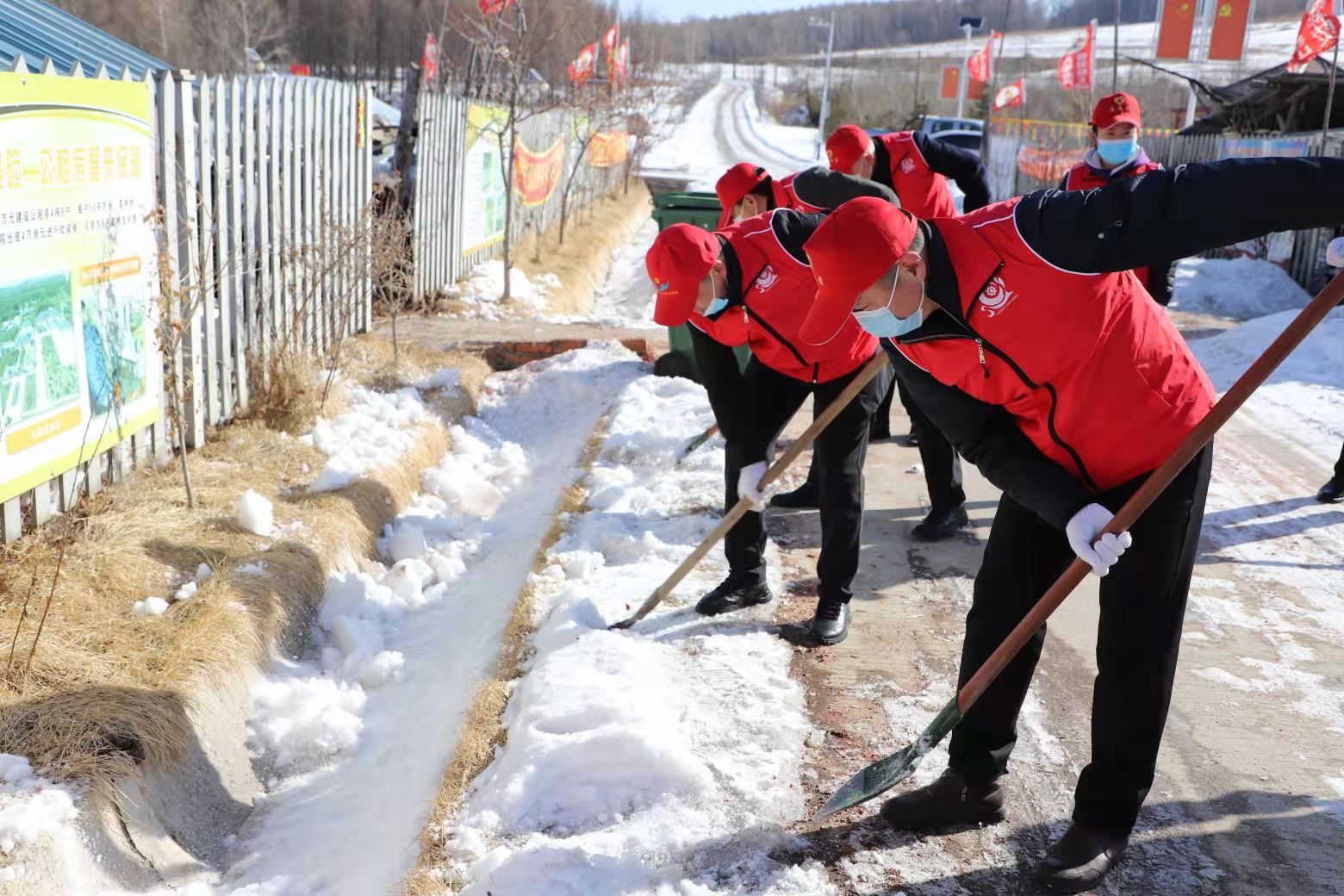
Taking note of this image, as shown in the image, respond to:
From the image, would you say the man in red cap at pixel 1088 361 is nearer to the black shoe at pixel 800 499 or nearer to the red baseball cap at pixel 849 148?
the red baseball cap at pixel 849 148

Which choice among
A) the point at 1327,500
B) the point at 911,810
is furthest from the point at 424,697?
the point at 1327,500

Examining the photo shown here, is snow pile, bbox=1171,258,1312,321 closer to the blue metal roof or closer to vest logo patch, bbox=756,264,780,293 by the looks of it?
vest logo patch, bbox=756,264,780,293

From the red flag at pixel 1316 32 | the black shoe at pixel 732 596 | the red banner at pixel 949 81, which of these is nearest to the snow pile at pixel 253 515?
the black shoe at pixel 732 596

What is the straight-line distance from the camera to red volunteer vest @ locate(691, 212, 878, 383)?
3930 mm

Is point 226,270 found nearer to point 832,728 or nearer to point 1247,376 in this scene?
point 832,728

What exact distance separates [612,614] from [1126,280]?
2.61m

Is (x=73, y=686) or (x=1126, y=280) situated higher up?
(x=1126, y=280)

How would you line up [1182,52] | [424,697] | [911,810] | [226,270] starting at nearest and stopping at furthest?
1. [911,810]
2. [424,697]
3. [226,270]
4. [1182,52]

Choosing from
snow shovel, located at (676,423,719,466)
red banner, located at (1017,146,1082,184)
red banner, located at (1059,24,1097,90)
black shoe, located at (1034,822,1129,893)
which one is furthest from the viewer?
red banner, located at (1059,24,1097,90)

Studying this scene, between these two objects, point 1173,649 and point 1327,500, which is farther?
point 1327,500

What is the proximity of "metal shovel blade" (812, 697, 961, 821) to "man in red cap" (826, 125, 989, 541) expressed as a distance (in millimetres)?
2442

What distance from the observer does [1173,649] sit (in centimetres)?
279

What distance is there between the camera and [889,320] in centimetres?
274

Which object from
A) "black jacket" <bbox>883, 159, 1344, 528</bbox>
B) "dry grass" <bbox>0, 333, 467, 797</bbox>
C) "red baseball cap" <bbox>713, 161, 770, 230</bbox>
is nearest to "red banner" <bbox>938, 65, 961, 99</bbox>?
"red baseball cap" <bbox>713, 161, 770, 230</bbox>
